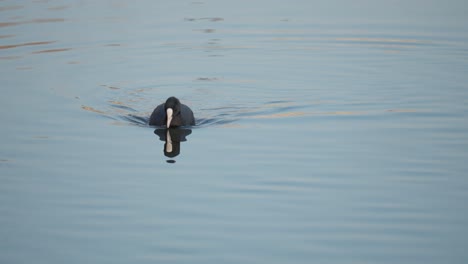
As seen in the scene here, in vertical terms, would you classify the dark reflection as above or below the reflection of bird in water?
below

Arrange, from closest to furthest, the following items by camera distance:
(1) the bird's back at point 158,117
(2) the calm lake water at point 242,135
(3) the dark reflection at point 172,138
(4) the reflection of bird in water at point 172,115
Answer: (2) the calm lake water at point 242,135, (3) the dark reflection at point 172,138, (4) the reflection of bird in water at point 172,115, (1) the bird's back at point 158,117

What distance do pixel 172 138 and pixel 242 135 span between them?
0.94 metres

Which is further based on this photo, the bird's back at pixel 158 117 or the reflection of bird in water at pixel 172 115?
the bird's back at pixel 158 117

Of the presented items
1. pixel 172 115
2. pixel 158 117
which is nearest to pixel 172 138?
pixel 172 115

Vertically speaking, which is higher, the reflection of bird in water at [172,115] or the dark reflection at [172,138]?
the reflection of bird in water at [172,115]

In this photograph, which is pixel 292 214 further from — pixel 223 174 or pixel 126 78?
pixel 126 78

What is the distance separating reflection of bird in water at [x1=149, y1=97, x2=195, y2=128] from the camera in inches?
424

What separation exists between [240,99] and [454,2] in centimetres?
822

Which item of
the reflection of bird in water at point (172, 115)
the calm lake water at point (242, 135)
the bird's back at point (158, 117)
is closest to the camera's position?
the calm lake water at point (242, 135)

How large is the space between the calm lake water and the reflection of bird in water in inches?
6.4

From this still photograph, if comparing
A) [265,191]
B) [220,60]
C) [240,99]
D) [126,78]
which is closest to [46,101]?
[126,78]

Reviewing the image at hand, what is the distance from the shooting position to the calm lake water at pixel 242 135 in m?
7.04

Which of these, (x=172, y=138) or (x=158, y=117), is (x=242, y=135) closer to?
(x=172, y=138)

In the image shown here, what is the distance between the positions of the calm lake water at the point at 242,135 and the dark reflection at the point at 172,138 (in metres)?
0.05
